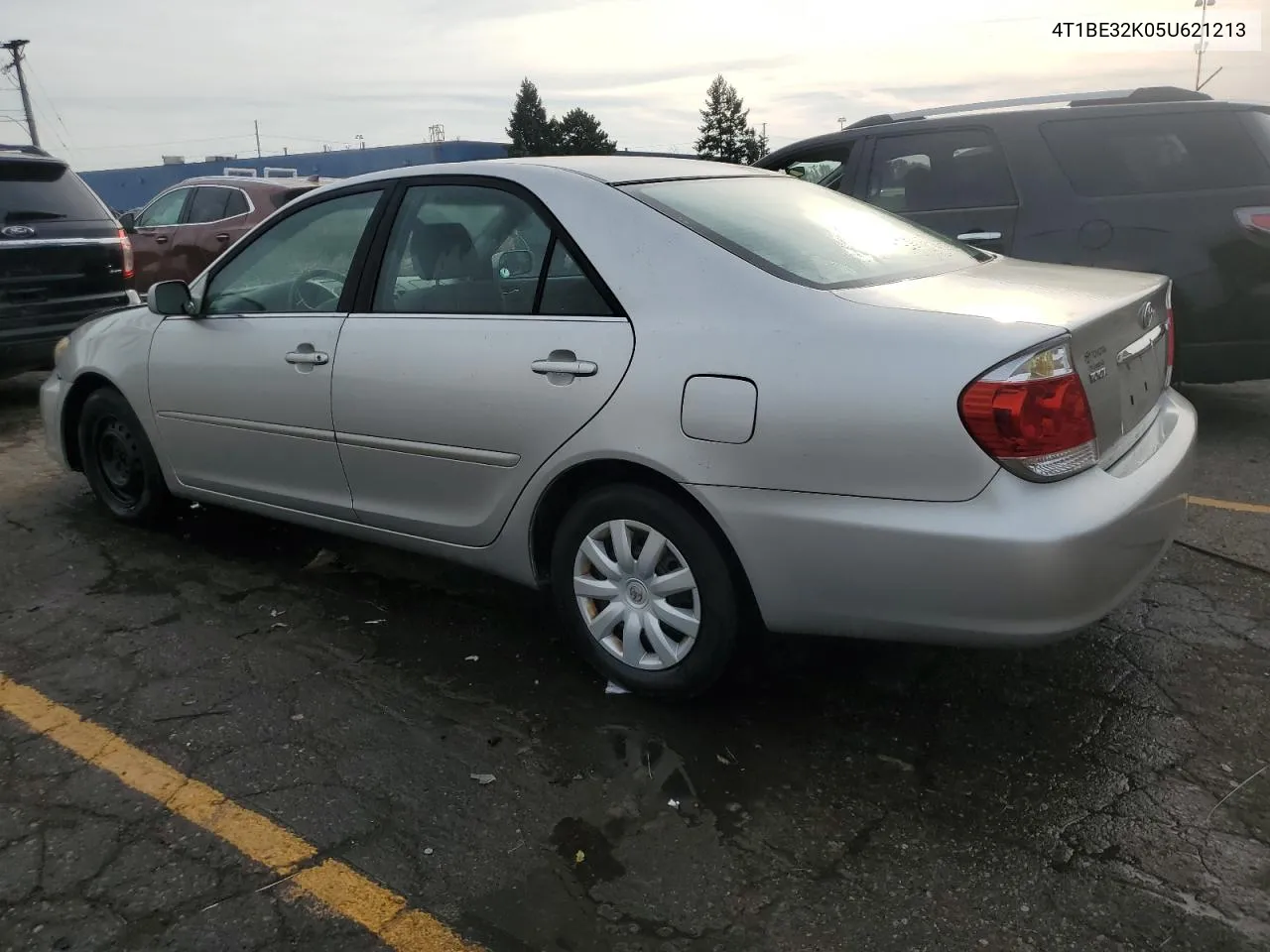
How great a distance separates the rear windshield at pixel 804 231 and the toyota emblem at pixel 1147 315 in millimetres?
552

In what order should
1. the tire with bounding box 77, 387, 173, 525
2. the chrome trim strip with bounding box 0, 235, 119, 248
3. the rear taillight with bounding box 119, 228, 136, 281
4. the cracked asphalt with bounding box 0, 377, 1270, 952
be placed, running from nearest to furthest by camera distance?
1. the cracked asphalt with bounding box 0, 377, 1270, 952
2. the tire with bounding box 77, 387, 173, 525
3. the chrome trim strip with bounding box 0, 235, 119, 248
4. the rear taillight with bounding box 119, 228, 136, 281

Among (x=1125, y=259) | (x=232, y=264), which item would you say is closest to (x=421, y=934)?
(x=232, y=264)

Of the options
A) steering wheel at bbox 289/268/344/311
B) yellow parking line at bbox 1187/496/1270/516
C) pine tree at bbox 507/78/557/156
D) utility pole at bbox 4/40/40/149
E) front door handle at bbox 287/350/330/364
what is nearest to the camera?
front door handle at bbox 287/350/330/364

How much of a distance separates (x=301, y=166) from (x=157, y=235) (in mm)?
49277

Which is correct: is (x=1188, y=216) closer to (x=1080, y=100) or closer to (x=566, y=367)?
(x=1080, y=100)

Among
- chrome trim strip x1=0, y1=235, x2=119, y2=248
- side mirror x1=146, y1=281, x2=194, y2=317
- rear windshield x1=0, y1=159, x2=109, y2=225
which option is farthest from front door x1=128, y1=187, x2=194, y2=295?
side mirror x1=146, y1=281, x2=194, y2=317

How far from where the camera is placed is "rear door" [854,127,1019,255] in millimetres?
5855

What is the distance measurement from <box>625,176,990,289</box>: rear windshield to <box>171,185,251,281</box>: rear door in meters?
8.40

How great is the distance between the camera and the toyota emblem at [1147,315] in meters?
2.94

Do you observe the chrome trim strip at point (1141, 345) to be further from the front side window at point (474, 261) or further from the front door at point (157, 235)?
the front door at point (157, 235)

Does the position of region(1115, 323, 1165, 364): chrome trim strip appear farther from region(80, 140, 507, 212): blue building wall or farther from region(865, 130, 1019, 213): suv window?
region(80, 140, 507, 212): blue building wall

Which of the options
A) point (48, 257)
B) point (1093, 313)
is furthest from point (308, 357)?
point (48, 257)

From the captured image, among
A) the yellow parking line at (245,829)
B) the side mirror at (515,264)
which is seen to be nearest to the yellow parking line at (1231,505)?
the side mirror at (515,264)

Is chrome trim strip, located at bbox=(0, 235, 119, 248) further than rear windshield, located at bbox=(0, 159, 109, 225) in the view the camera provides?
No
